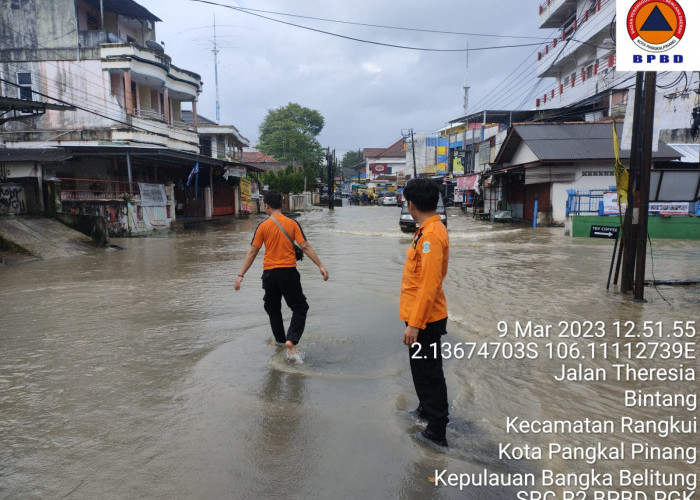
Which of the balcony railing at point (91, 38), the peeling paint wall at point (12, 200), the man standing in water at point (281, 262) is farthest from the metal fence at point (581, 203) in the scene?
the balcony railing at point (91, 38)

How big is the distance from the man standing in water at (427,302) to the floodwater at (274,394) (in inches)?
12.0

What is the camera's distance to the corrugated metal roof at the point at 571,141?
22734 millimetres

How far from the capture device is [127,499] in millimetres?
2738

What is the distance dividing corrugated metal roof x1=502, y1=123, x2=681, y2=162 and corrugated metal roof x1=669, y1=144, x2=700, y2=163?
45 centimetres

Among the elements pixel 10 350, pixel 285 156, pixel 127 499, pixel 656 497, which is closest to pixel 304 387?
pixel 127 499

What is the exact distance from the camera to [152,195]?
2178 centimetres

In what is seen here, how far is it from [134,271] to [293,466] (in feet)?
31.4

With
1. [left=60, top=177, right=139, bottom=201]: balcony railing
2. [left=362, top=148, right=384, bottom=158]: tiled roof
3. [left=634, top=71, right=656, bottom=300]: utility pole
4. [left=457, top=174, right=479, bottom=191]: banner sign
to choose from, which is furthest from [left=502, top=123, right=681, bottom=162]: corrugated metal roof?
[left=362, top=148, right=384, bottom=158]: tiled roof

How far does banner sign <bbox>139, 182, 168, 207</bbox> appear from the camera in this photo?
2098 centimetres

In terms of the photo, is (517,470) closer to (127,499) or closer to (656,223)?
(127,499)

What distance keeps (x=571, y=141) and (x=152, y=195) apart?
801 inches

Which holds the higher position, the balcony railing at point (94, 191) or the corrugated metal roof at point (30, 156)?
the corrugated metal roof at point (30, 156)

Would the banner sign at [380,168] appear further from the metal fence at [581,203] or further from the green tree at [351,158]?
the metal fence at [581,203]

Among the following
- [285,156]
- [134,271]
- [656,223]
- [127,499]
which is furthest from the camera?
[285,156]
